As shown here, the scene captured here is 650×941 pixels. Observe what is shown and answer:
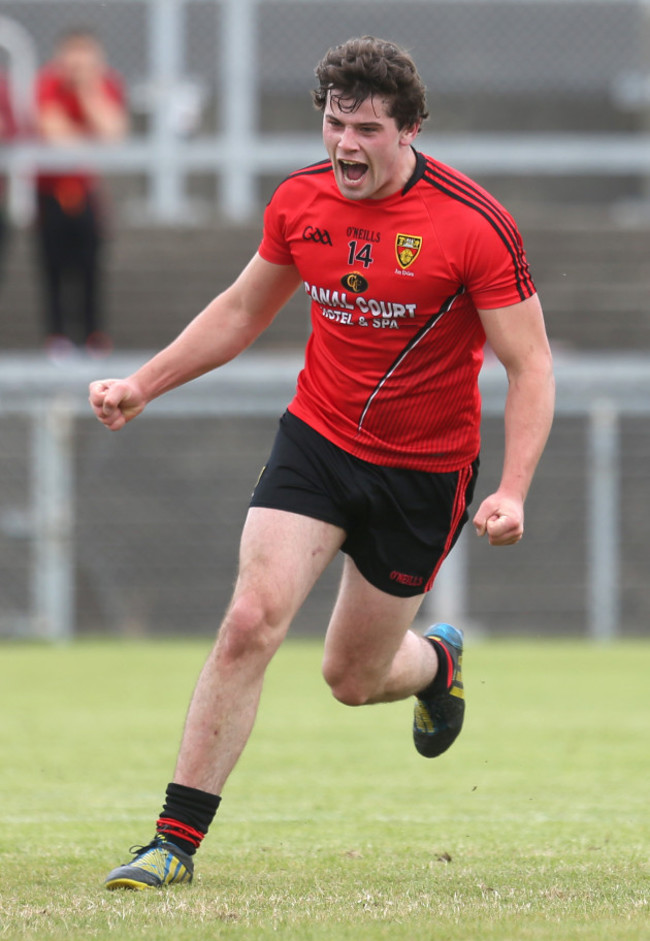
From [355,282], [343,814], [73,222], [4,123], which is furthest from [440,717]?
[4,123]

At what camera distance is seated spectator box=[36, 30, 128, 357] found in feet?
45.5

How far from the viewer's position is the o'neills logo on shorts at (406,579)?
5.48m

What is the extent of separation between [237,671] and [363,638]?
0.78 m

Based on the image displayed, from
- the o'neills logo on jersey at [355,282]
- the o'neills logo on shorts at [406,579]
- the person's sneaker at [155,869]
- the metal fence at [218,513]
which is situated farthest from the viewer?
the metal fence at [218,513]

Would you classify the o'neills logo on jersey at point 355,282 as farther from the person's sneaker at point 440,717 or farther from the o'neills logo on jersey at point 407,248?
the person's sneaker at point 440,717

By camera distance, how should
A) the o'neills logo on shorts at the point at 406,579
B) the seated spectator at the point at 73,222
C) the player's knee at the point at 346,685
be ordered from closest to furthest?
the o'neills logo on shorts at the point at 406,579 < the player's knee at the point at 346,685 < the seated spectator at the point at 73,222

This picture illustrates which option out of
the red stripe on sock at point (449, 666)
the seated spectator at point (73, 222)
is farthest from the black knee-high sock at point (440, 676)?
the seated spectator at point (73, 222)

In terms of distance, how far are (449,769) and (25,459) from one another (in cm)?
682

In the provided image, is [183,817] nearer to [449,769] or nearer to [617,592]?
[449,769]

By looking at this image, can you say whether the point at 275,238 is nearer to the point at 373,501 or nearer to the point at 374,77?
the point at 374,77

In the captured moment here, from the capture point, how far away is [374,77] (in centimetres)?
487

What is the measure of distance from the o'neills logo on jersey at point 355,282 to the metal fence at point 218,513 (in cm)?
823

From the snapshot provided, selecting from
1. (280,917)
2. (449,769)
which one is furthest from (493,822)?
(280,917)

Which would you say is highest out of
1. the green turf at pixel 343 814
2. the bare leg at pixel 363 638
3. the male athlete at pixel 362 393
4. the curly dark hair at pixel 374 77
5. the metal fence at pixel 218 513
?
the curly dark hair at pixel 374 77
